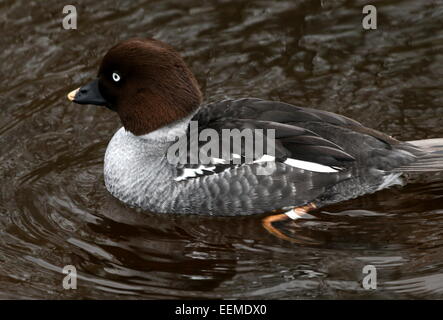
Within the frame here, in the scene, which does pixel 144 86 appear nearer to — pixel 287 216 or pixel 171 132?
pixel 171 132

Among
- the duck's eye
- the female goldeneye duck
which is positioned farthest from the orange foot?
the duck's eye

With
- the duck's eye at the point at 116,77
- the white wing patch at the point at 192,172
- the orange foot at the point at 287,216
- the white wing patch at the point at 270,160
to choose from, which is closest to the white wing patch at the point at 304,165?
the white wing patch at the point at 270,160

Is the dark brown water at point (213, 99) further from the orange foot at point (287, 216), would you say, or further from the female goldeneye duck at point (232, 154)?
the female goldeneye duck at point (232, 154)

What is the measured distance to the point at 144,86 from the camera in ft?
23.7

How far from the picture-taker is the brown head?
7.07 meters

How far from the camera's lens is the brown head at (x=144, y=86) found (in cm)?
707

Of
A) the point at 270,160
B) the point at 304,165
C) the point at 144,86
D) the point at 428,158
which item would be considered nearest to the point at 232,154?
the point at 270,160

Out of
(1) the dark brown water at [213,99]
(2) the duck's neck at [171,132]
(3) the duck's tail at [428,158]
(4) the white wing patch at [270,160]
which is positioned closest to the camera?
(1) the dark brown water at [213,99]

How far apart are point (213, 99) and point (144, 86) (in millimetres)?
1655

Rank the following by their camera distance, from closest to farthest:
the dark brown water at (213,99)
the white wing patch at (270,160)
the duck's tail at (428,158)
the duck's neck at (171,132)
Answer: the dark brown water at (213,99)
the white wing patch at (270,160)
the duck's tail at (428,158)
the duck's neck at (171,132)

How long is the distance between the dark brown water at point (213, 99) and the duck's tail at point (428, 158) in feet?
1.06

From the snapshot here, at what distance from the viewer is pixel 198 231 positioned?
23.1 ft
